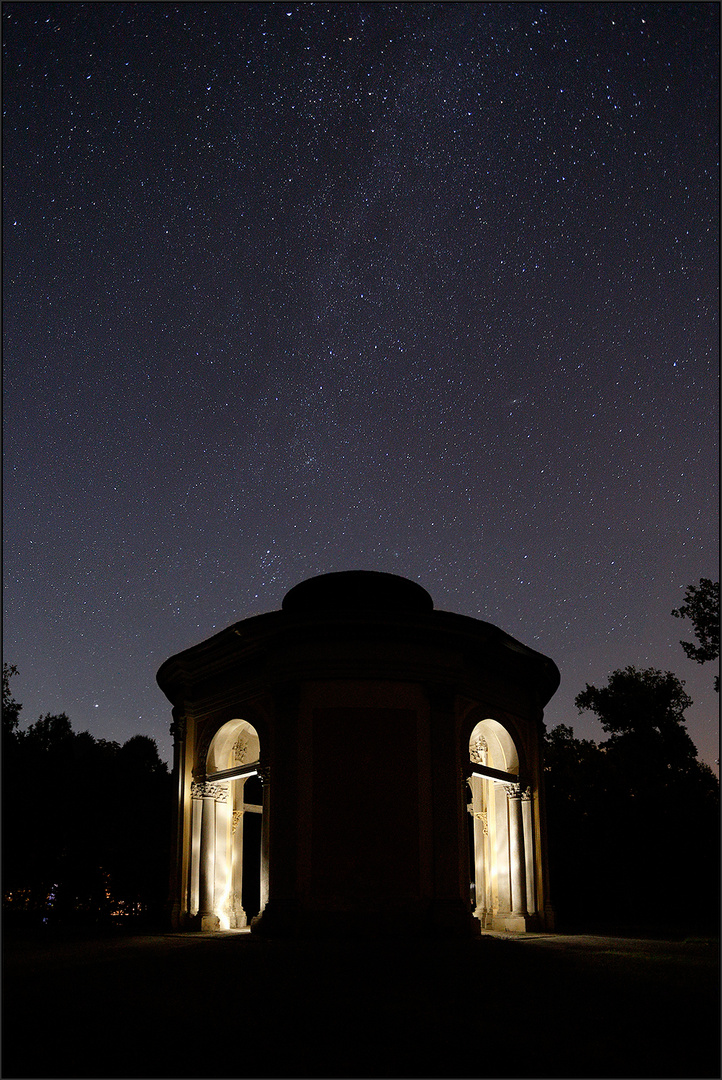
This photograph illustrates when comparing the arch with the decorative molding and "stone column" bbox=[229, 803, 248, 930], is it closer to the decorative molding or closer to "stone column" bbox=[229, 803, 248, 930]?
the decorative molding

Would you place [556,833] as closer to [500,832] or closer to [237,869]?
[500,832]

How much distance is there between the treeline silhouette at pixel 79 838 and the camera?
3653 centimetres

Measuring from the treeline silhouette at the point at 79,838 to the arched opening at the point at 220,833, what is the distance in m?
16.6

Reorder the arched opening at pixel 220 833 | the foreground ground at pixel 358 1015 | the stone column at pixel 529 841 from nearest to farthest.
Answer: the foreground ground at pixel 358 1015, the arched opening at pixel 220 833, the stone column at pixel 529 841

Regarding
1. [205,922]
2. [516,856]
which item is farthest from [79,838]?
[516,856]

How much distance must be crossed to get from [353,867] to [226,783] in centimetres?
559

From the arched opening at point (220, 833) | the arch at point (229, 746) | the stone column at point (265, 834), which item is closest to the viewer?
the stone column at point (265, 834)

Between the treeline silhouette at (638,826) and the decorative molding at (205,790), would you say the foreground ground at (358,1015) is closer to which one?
the decorative molding at (205,790)

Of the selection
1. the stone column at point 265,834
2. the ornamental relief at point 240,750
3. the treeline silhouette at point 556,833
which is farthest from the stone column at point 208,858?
the treeline silhouette at point 556,833

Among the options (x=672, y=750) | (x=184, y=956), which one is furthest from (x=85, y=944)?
(x=672, y=750)

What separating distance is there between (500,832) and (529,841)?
1.42 m

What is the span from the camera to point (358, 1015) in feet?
24.5

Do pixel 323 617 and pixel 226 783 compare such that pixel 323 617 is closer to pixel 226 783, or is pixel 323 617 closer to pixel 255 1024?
pixel 226 783

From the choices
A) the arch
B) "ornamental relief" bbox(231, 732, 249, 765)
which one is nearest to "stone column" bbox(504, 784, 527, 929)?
the arch
